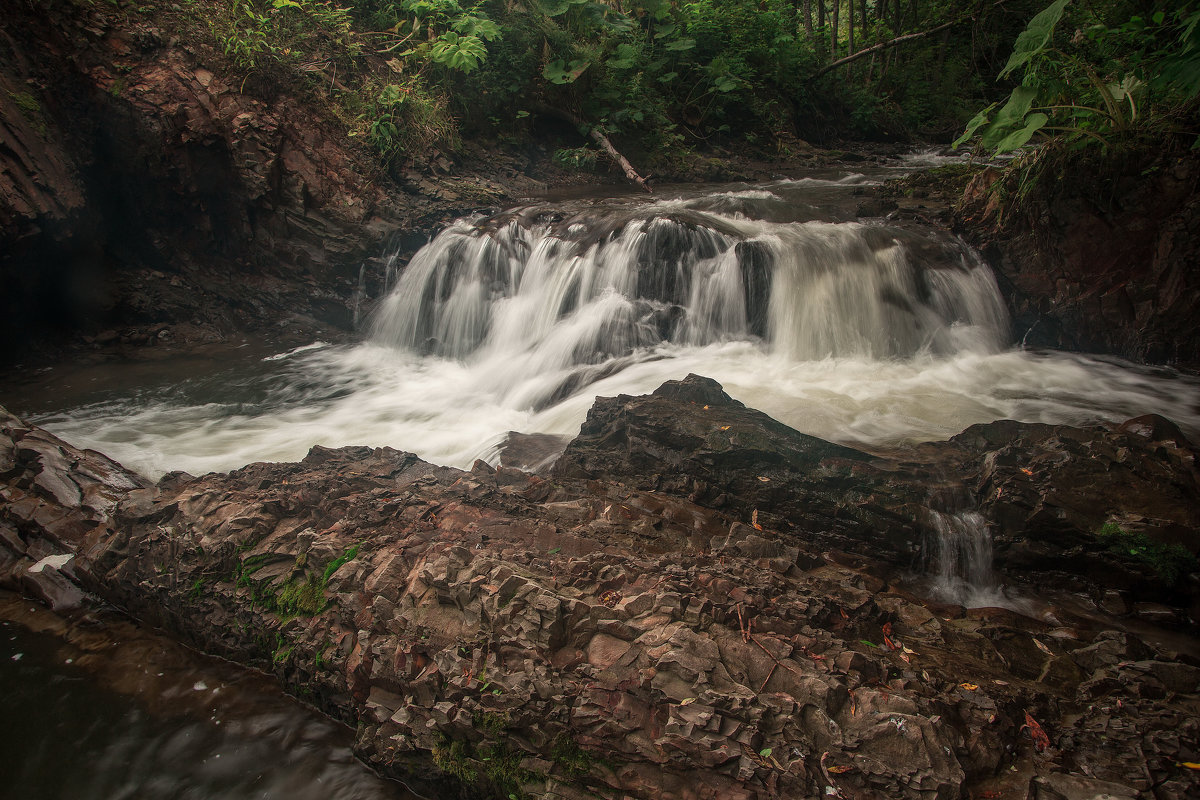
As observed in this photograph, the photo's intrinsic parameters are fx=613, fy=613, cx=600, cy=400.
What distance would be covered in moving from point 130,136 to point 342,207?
293cm

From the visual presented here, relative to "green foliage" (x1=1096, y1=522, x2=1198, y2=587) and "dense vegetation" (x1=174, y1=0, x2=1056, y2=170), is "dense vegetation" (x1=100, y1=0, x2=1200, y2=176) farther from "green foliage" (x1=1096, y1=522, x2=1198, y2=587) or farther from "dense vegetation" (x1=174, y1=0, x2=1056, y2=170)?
"green foliage" (x1=1096, y1=522, x2=1198, y2=587)

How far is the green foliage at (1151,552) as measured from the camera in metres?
3.46

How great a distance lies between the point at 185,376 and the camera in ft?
27.5

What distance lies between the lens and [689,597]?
9.42ft

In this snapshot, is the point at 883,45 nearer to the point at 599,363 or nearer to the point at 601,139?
the point at 601,139

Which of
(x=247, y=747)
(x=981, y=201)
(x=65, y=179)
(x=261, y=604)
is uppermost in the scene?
(x=65, y=179)

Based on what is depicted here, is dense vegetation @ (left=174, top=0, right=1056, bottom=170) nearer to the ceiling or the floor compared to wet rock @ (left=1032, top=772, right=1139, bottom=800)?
nearer to the ceiling

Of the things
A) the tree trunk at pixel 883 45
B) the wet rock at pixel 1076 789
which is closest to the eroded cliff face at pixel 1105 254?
the wet rock at pixel 1076 789

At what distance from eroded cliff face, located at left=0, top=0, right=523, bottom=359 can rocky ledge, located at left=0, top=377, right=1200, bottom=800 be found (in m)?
4.76

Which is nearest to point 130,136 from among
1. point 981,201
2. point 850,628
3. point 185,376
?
point 185,376

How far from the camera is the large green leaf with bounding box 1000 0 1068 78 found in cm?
424

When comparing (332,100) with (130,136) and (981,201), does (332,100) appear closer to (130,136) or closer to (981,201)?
(130,136)

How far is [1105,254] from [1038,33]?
3.18 m

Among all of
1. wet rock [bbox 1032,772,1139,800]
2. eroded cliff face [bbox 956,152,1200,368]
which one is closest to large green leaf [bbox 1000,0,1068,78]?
eroded cliff face [bbox 956,152,1200,368]
